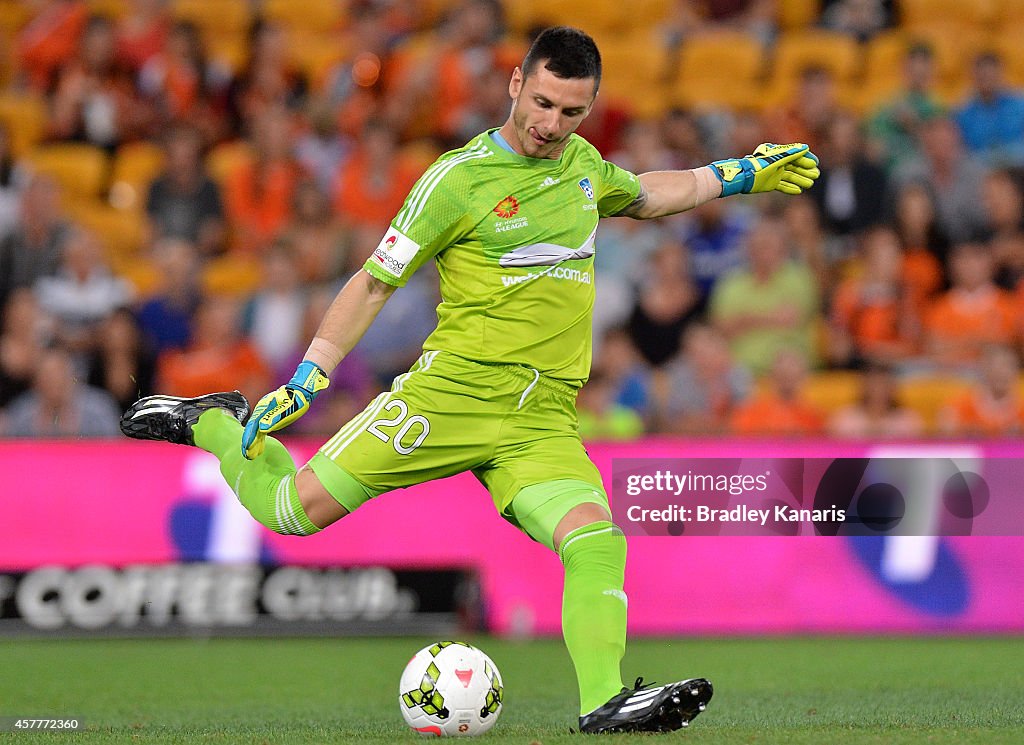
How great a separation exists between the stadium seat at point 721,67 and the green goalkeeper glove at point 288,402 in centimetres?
963

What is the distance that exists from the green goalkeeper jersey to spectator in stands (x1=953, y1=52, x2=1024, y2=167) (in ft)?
27.7

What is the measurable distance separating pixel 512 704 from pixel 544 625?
130 inches

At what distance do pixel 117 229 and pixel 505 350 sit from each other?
9488mm

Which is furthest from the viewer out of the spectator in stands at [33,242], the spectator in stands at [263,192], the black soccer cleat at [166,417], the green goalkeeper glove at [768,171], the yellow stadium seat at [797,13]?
the yellow stadium seat at [797,13]

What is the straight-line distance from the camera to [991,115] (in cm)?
1341

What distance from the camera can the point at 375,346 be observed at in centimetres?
1220

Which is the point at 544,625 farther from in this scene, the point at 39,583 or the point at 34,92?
the point at 34,92

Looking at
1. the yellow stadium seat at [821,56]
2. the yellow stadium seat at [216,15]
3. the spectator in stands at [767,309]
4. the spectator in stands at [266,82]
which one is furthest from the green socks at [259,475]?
the yellow stadium seat at [216,15]

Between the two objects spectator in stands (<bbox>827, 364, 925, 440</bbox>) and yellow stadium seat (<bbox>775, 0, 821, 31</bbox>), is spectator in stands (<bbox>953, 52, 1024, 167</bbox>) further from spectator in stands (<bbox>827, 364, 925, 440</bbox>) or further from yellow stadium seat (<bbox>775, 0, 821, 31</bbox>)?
spectator in stands (<bbox>827, 364, 925, 440</bbox>)

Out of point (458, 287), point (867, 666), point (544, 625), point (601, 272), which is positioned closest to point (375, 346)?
point (601, 272)

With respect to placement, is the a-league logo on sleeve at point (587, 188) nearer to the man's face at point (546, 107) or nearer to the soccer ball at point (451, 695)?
the man's face at point (546, 107)

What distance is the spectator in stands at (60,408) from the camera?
11.2 m

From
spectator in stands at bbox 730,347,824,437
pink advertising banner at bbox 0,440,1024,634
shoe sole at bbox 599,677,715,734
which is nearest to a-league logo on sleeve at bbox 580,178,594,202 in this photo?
shoe sole at bbox 599,677,715,734

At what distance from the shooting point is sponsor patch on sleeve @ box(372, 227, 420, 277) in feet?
18.5
